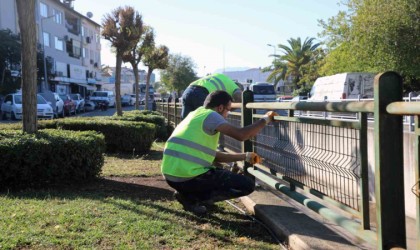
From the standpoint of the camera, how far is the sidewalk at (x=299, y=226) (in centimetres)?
366

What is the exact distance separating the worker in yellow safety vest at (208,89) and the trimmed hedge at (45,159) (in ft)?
4.90

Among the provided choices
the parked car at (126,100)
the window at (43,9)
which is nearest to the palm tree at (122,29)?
the window at (43,9)

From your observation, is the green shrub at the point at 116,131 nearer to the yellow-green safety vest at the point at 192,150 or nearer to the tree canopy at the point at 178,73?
the yellow-green safety vest at the point at 192,150

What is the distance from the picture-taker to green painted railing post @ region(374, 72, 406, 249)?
8.58ft

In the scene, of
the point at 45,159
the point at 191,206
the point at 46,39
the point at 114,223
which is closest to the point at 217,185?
the point at 191,206

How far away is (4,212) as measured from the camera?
446cm

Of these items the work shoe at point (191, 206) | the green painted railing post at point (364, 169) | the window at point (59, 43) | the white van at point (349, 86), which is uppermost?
the window at point (59, 43)

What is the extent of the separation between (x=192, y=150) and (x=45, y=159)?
2437 millimetres

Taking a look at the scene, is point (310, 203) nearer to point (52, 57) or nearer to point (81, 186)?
point (81, 186)

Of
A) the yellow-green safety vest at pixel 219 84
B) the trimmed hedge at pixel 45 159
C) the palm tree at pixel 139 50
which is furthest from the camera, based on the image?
the palm tree at pixel 139 50

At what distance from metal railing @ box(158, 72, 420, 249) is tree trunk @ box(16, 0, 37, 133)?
9.67 feet

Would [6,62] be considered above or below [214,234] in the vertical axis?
above

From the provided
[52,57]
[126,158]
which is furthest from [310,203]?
[52,57]

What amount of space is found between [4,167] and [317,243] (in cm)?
398
